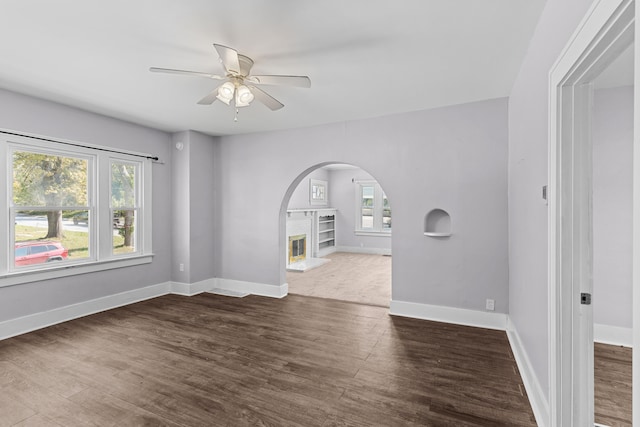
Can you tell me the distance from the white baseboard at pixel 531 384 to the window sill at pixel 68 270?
4770 mm

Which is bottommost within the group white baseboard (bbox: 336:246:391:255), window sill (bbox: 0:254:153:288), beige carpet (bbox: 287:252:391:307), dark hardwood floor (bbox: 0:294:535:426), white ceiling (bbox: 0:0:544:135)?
dark hardwood floor (bbox: 0:294:535:426)

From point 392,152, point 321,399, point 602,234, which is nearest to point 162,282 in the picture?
point 321,399

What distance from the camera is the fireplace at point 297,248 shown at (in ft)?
23.9

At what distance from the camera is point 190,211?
4.90 metres

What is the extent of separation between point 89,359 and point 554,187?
376 cm

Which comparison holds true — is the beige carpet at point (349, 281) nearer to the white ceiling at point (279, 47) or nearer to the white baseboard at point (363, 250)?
A: the white baseboard at point (363, 250)

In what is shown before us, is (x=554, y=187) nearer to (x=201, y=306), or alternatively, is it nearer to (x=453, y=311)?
(x=453, y=311)

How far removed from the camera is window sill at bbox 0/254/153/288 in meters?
3.34

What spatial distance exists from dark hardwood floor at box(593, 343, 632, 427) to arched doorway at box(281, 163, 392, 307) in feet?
7.98

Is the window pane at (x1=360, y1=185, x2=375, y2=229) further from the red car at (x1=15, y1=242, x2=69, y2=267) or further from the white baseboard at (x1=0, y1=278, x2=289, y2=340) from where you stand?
the red car at (x1=15, y1=242, x2=69, y2=267)

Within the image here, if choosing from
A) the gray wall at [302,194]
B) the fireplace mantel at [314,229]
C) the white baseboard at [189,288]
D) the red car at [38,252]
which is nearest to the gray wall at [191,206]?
the white baseboard at [189,288]

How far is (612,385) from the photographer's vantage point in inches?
93.7

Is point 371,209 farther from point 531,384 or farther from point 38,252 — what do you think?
point 38,252

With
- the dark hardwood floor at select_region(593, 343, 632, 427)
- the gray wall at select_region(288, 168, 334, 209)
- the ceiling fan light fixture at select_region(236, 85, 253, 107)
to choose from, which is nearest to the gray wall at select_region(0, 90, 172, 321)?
the ceiling fan light fixture at select_region(236, 85, 253, 107)
